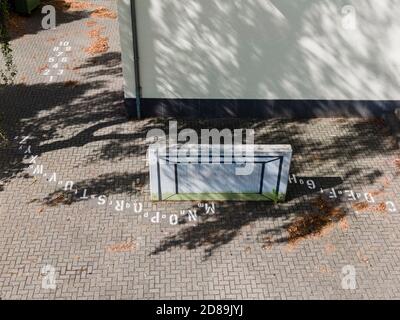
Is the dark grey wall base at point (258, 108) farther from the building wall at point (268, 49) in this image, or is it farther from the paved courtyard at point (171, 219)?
the paved courtyard at point (171, 219)

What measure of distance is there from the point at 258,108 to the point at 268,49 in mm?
1975

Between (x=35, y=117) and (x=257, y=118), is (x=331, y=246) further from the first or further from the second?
(x=35, y=117)

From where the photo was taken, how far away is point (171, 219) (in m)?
12.0

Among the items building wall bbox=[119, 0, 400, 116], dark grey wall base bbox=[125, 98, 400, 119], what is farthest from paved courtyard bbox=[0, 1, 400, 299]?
building wall bbox=[119, 0, 400, 116]

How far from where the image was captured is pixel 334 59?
14484 millimetres

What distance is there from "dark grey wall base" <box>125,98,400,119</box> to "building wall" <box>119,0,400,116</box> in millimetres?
191

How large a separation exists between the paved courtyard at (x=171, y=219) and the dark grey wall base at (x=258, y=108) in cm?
32

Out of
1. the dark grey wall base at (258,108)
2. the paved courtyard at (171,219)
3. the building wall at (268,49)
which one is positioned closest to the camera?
the paved courtyard at (171,219)

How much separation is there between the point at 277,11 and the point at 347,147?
14.9 feet

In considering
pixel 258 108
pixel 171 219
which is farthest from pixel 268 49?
pixel 171 219

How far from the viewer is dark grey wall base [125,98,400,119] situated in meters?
15.2

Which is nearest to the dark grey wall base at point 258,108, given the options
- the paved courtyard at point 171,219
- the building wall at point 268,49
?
the building wall at point 268,49

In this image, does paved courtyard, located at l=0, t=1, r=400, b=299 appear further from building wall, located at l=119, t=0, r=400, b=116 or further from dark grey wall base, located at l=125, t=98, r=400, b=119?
building wall, located at l=119, t=0, r=400, b=116

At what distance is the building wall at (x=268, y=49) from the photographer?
13617 mm
